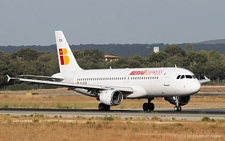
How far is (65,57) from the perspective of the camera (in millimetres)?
60469

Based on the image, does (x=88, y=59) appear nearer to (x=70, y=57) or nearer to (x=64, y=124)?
(x=70, y=57)

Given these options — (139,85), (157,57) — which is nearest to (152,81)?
(139,85)

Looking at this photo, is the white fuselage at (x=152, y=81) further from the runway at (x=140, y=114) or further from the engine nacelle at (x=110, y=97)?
the runway at (x=140, y=114)

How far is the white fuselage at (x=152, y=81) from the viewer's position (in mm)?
Answer: 48406

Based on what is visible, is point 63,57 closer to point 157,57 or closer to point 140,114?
point 140,114

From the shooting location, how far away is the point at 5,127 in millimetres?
33125

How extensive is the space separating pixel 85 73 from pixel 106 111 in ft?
24.6

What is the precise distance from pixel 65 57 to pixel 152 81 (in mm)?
13275

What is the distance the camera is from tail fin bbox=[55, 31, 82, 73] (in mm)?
59875

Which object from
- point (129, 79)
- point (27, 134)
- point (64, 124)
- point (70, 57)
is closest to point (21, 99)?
point (70, 57)

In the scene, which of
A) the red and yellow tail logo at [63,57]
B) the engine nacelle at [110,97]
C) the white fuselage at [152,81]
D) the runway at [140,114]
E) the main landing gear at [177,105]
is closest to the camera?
the runway at [140,114]

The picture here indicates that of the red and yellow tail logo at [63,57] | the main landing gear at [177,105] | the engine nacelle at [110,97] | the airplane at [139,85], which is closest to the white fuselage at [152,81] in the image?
the airplane at [139,85]

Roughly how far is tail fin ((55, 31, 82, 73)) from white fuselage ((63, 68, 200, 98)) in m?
4.67

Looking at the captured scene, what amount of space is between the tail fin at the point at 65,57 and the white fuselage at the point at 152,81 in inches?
184
